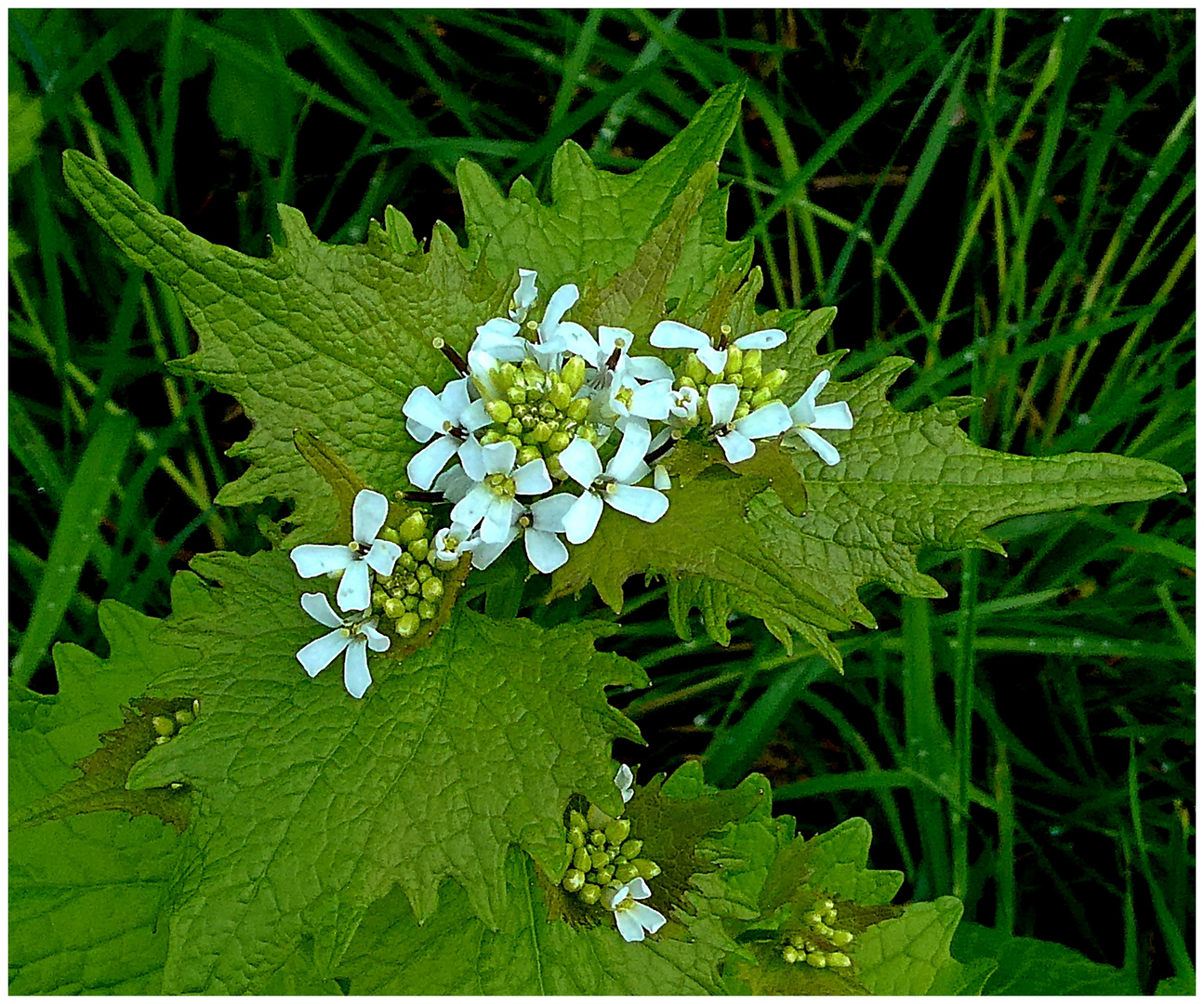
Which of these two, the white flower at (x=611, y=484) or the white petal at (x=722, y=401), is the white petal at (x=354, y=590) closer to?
the white flower at (x=611, y=484)

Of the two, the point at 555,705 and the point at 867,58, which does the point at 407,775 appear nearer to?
the point at 555,705

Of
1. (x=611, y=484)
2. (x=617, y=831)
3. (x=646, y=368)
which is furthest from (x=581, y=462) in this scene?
(x=617, y=831)

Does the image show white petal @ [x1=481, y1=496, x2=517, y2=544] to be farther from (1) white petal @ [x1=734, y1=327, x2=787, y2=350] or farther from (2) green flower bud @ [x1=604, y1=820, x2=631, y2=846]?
(2) green flower bud @ [x1=604, y1=820, x2=631, y2=846]

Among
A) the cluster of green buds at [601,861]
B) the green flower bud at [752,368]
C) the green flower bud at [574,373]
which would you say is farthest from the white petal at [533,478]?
the cluster of green buds at [601,861]

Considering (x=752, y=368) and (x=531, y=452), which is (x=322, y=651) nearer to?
(x=531, y=452)

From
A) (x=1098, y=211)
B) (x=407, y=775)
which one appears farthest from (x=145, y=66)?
(x=1098, y=211)

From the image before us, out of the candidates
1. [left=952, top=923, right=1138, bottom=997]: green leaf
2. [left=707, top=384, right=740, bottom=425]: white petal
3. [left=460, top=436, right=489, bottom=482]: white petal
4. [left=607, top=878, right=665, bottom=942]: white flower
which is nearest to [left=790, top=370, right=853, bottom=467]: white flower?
[left=707, top=384, right=740, bottom=425]: white petal
